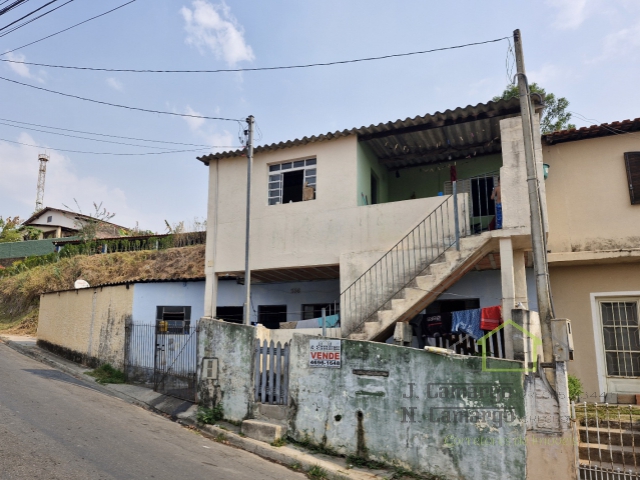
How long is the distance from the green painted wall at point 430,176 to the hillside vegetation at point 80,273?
1056cm

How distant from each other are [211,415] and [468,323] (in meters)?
5.30

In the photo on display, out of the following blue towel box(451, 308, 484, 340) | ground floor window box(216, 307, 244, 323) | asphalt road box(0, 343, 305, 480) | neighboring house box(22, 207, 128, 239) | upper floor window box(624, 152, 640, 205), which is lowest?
asphalt road box(0, 343, 305, 480)

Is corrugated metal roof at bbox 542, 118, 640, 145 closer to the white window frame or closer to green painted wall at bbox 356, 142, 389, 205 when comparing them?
the white window frame

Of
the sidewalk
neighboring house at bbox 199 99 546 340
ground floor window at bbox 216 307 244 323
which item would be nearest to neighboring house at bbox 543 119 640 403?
neighboring house at bbox 199 99 546 340

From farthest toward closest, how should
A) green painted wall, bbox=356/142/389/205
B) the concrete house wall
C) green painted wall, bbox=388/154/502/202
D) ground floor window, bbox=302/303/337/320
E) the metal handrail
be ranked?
ground floor window, bbox=302/303/337/320 < the concrete house wall < green painted wall, bbox=388/154/502/202 < green painted wall, bbox=356/142/389/205 < the metal handrail

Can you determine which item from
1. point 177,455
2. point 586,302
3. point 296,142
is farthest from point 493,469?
point 296,142

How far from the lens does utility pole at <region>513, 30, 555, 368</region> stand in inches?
274

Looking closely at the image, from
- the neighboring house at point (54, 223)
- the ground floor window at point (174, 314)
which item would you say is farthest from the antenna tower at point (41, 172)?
the ground floor window at point (174, 314)

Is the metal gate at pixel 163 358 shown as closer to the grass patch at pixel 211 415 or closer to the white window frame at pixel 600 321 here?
the grass patch at pixel 211 415

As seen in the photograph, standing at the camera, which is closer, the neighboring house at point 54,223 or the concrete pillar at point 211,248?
the concrete pillar at point 211,248

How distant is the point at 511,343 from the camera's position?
25.5ft

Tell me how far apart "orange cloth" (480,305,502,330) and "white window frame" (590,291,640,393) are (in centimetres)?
289

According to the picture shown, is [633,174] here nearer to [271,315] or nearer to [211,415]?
[271,315]

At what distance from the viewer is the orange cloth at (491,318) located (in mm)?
9327
